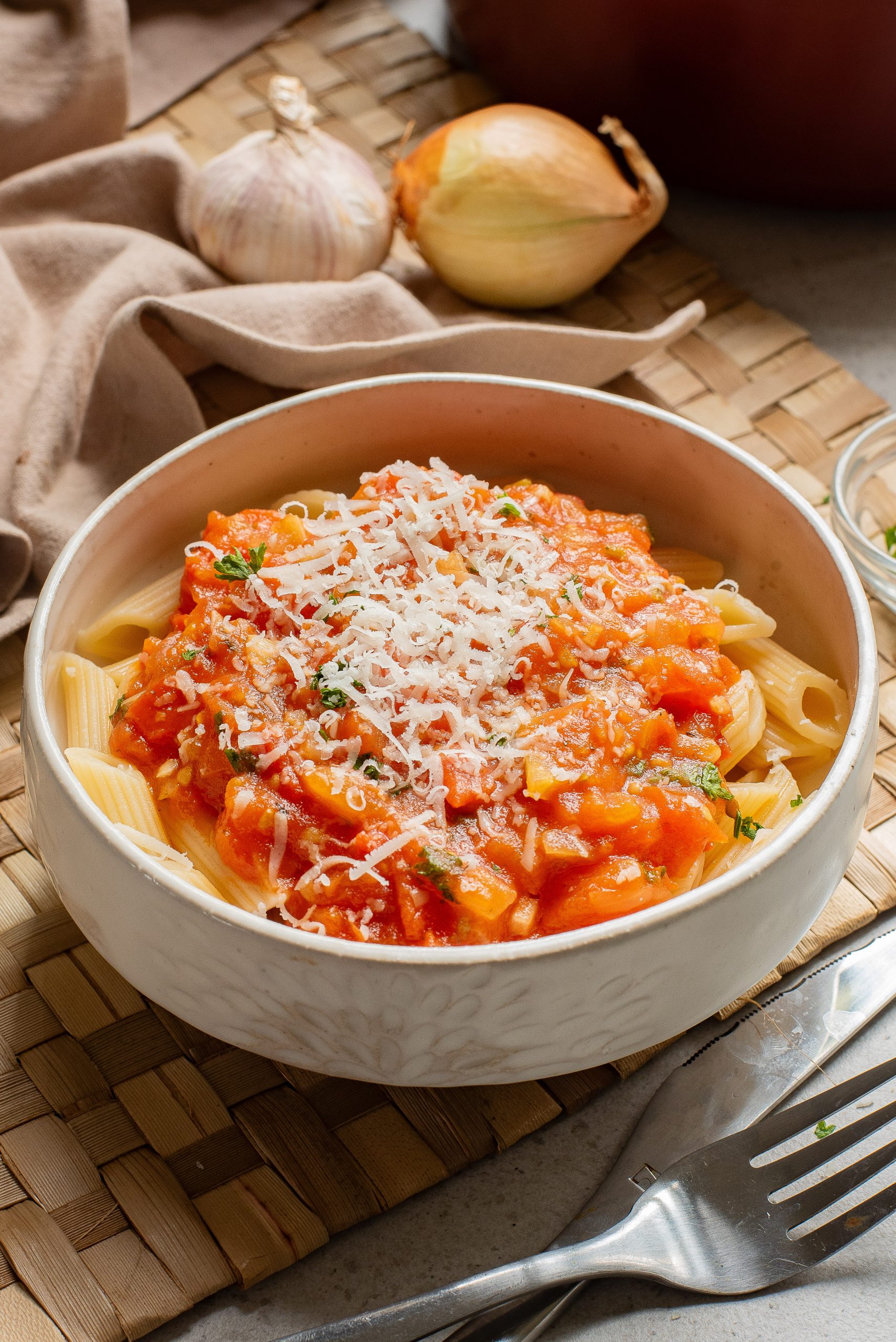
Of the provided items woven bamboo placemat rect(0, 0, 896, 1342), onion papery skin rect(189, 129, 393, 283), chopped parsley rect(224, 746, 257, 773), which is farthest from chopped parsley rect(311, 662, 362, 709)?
onion papery skin rect(189, 129, 393, 283)

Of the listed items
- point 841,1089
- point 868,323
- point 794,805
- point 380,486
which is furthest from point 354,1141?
point 868,323

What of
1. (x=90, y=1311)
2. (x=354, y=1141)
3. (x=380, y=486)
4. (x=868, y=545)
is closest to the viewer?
(x=90, y=1311)

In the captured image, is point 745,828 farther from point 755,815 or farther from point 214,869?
point 214,869

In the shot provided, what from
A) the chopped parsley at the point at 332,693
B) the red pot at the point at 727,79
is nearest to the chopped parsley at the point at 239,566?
the chopped parsley at the point at 332,693

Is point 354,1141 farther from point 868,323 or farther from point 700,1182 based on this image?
point 868,323

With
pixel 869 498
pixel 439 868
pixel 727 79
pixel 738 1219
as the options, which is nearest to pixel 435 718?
Result: pixel 439 868

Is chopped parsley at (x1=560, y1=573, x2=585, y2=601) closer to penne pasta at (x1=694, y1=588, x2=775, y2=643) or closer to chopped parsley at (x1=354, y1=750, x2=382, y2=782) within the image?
penne pasta at (x1=694, y1=588, x2=775, y2=643)
